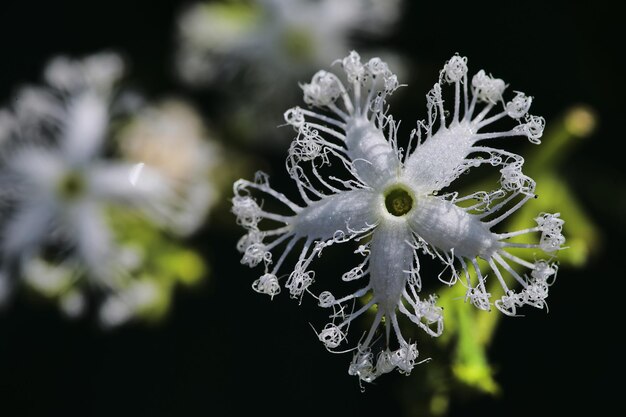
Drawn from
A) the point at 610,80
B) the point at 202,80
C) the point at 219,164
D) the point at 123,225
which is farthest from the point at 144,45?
the point at 610,80

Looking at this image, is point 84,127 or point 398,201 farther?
point 84,127

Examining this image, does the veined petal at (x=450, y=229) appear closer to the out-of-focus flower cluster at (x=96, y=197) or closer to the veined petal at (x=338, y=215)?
the veined petal at (x=338, y=215)

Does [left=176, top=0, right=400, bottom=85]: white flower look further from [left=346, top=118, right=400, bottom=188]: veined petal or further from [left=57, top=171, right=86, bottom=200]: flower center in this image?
[left=346, top=118, right=400, bottom=188]: veined petal

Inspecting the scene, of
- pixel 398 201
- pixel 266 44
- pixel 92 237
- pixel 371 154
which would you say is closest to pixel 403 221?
pixel 398 201

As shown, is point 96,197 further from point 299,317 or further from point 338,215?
point 338,215

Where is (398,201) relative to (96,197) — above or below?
below

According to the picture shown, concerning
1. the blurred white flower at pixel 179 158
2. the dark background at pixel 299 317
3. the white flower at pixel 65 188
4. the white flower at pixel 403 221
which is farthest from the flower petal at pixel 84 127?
the white flower at pixel 403 221
